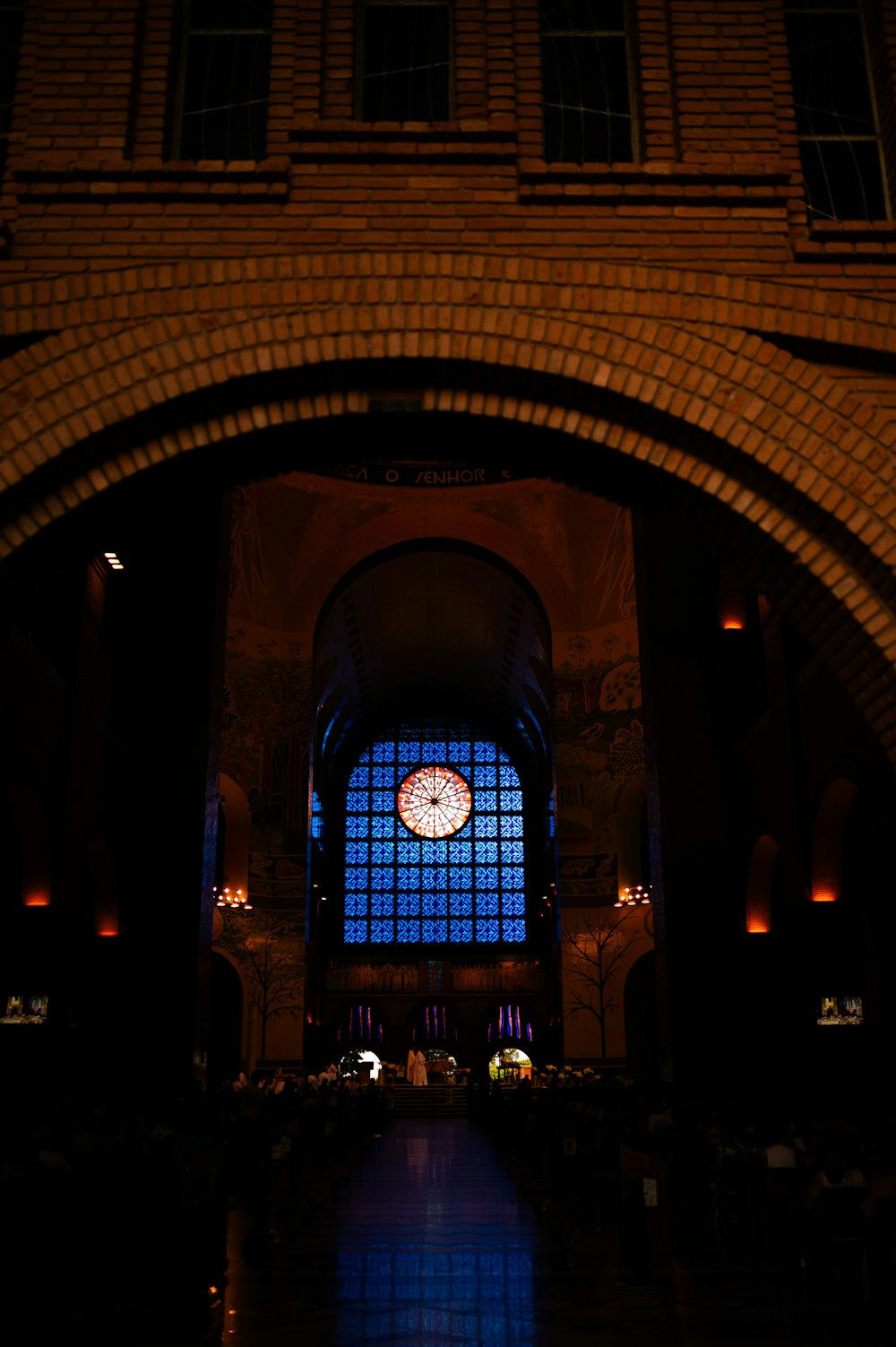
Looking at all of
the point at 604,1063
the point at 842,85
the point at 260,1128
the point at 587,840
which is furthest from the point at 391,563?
the point at 842,85

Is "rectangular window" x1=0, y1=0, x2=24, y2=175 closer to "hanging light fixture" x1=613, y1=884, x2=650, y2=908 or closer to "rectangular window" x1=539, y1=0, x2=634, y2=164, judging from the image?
"rectangular window" x1=539, y1=0, x2=634, y2=164

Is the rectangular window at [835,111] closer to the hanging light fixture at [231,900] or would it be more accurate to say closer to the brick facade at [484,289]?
the brick facade at [484,289]

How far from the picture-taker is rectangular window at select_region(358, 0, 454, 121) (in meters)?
7.62

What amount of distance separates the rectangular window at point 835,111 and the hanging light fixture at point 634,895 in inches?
918

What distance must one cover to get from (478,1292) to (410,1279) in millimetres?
714

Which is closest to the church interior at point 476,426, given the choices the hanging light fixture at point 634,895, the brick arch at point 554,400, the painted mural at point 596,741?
the brick arch at point 554,400

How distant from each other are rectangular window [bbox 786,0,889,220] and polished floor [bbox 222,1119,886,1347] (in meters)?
6.49

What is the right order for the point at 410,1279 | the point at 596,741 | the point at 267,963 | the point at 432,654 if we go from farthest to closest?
the point at 432,654 < the point at 596,741 < the point at 267,963 < the point at 410,1279

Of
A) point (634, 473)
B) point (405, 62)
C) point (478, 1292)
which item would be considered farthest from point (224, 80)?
point (478, 1292)

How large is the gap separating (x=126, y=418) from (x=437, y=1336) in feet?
17.2

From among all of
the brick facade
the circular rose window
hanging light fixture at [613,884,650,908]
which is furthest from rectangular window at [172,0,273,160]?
the circular rose window

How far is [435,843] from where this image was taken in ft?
145

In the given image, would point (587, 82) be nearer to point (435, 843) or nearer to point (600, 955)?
point (600, 955)

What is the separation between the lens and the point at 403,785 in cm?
4428
